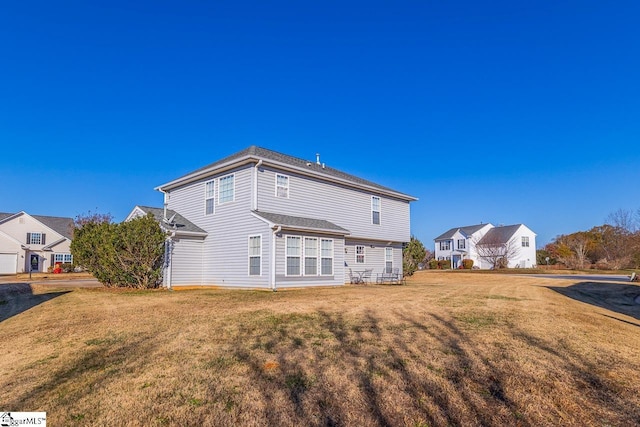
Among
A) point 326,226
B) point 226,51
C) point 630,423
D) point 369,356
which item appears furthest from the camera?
point 226,51

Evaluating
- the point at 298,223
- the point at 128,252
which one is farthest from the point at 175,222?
the point at 298,223

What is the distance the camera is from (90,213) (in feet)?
147

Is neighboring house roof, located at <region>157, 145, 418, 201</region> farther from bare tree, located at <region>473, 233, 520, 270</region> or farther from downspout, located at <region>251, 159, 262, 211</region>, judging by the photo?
bare tree, located at <region>473, 233, 520, 270</region>

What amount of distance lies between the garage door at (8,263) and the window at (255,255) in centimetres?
3457

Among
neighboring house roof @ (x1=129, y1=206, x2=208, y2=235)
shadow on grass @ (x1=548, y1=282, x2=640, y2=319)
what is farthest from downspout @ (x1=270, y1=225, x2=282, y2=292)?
shadow on grass @ (x1=548, y1=282, x2=640, y2=319)

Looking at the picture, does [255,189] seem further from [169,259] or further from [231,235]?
[169,259]

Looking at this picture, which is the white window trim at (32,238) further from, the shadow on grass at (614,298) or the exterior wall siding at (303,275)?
the shadow on grass at (614,298)

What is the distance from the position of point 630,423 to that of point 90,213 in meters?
50.3

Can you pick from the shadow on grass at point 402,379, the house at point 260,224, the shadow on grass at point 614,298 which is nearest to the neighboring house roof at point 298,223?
the house at point 260,224

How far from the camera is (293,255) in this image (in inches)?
645

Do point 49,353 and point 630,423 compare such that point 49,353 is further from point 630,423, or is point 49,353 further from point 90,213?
point 90,213

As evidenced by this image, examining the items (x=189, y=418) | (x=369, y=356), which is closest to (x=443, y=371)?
(x=369, y=356)

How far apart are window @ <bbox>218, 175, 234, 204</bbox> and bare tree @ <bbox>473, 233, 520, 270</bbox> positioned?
131ft

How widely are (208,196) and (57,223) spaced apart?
36.1 metres
